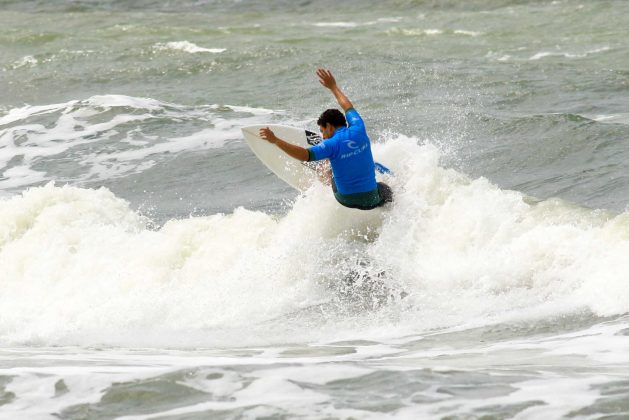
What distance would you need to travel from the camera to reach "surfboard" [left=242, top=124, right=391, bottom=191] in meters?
12.8

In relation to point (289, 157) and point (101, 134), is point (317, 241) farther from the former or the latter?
point (101, 134)

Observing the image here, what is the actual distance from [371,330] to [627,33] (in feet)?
54.1

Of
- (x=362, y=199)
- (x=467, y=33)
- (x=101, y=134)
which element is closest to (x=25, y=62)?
(x=101, y=134)

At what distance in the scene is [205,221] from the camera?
1291 centimetres

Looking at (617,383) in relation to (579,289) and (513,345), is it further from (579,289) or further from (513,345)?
(579,289)

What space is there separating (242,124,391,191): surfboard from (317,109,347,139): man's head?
1640mm

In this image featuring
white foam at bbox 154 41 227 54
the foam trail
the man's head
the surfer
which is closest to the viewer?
the foam trail

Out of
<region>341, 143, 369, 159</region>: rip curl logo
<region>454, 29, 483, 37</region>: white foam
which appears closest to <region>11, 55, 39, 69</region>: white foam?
<region>454, 29, 483, 37</region>: white foam

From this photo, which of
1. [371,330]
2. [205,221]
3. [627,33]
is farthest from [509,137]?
[627,33]

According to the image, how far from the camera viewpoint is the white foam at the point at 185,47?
25.6 m

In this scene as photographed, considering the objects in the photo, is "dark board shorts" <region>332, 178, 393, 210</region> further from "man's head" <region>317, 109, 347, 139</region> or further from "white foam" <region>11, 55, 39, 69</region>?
"white foam" <region>11, 55, 39, 69</region>

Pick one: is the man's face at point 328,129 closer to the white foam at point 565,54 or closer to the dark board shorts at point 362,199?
the dark board shorts at point 362,199

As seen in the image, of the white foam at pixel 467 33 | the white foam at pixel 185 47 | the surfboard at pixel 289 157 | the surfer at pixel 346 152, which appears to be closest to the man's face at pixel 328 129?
the surfer at pixel 346 152

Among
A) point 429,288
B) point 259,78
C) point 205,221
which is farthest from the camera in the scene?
point 259,78
